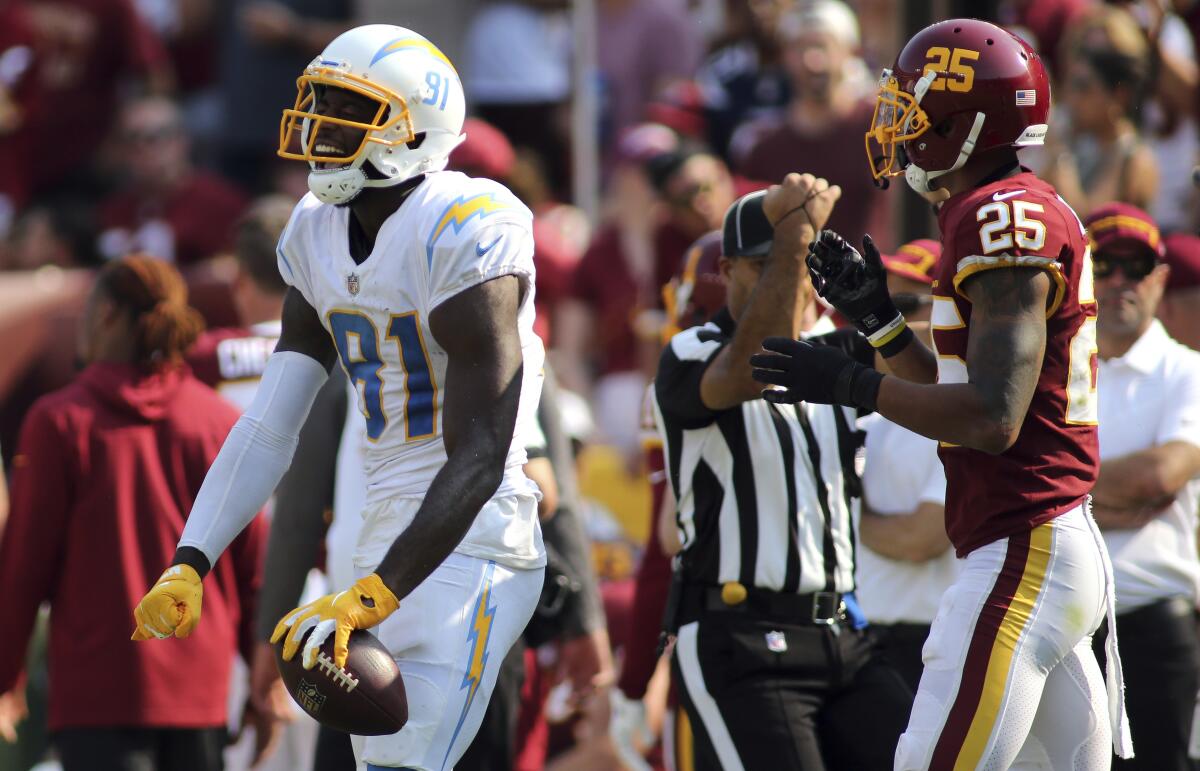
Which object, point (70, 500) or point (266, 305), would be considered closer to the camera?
point (70, 500)

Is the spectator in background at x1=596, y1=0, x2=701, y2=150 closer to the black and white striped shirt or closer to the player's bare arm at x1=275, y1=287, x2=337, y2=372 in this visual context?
the black and white striped shirt

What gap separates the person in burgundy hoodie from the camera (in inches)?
189

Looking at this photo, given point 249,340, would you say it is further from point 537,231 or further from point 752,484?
point 752,484

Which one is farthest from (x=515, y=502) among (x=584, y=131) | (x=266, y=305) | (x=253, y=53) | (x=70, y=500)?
(x=253, y=53)

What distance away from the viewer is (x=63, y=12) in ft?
32.3

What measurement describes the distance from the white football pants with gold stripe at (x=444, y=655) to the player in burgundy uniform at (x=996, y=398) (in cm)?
75

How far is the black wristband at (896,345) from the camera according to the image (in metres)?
3.67

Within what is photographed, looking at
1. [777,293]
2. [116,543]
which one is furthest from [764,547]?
[116,543]

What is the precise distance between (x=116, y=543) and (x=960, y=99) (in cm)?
271

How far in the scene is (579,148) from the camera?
9188 millimetres

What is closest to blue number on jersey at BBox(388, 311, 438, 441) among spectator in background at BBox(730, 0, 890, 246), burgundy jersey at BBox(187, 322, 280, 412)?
burgundy jersey at BBox(187, 322, 280, 412)

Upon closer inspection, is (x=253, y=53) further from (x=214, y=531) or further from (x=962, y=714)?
(x=962, y=714)

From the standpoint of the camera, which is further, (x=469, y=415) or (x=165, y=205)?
(x=165, y=205)

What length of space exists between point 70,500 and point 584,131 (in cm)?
480
